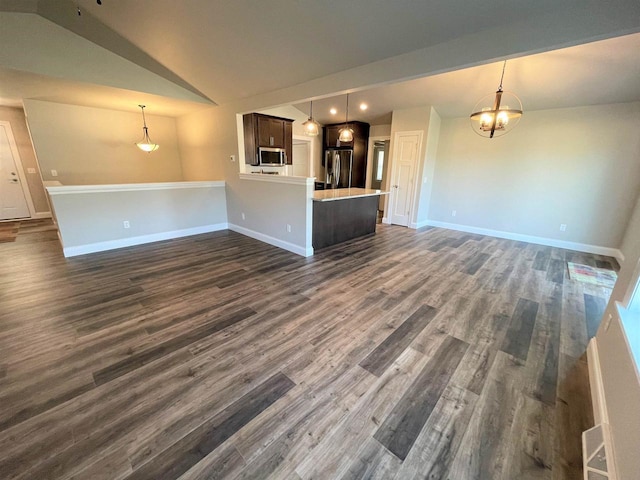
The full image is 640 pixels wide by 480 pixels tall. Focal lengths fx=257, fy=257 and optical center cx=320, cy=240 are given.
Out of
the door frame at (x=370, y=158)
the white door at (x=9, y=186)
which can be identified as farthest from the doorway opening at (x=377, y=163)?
the white door at (x=9, y=186)

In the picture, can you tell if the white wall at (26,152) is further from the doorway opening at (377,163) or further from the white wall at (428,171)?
the white wall at (428,171)

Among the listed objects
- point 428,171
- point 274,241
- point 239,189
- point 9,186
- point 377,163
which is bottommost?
point 274,241

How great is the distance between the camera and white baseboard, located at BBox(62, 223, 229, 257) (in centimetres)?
396

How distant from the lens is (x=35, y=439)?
53.7 inches

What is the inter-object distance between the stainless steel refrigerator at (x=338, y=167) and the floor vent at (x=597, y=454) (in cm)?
658

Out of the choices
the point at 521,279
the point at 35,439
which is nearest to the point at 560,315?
the point at 521,279

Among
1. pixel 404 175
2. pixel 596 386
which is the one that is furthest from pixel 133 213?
pixel 596 386

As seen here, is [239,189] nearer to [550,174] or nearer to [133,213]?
[133,213]

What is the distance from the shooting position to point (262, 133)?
17.6 ft

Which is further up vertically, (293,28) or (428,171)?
(293,28)

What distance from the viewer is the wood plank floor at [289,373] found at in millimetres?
1306

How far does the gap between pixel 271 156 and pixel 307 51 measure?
9.17 ft

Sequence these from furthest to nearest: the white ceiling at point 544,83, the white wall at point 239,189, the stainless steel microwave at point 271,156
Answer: the stainless steel microwave at point 271,156 → the white wall at point 239,189 → the white ceiling at point 544,83

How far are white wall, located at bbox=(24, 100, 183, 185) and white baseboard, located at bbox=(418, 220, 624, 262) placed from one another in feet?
21.9
